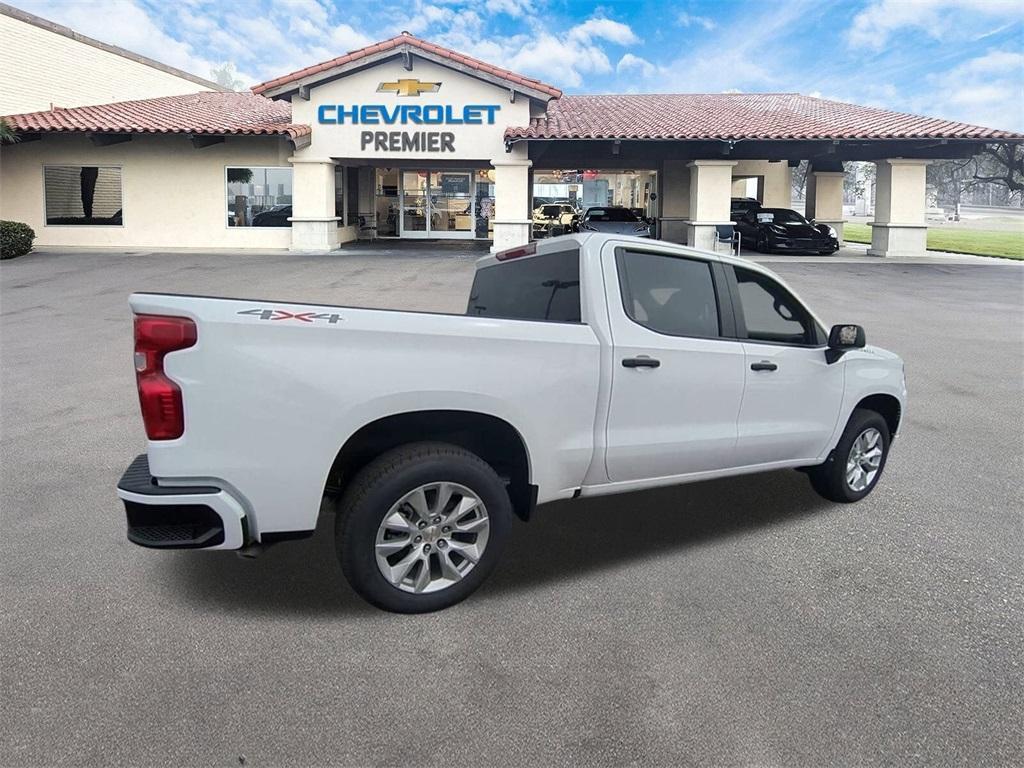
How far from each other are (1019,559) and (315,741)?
3.84 m

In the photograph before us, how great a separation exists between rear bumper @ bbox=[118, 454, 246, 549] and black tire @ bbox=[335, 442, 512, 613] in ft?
1.54

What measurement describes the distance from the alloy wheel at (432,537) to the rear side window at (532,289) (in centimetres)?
110

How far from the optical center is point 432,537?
382cm

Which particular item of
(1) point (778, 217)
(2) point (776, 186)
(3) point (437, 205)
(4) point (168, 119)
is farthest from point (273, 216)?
(2) point (776, 186)

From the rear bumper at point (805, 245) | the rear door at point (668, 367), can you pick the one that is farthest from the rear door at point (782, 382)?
the rear bumper at point (805, 245)

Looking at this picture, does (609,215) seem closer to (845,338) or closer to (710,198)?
(710,198)

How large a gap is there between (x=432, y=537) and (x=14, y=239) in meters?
23.4

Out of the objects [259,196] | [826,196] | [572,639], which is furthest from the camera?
[826,196]

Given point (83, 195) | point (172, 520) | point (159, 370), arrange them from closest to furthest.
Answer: point (159, 370) < point (172, 520) < point (83, 195)

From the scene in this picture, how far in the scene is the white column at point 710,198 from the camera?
2572 centimetres

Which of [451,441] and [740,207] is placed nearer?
[451,441]

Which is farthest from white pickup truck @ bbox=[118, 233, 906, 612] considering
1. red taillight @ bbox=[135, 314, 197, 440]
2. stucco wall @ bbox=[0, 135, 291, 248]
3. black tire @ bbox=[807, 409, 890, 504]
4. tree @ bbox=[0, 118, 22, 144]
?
tree @ bbox=[0, 118, 22, 144]

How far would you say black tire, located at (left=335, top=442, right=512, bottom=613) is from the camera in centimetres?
361

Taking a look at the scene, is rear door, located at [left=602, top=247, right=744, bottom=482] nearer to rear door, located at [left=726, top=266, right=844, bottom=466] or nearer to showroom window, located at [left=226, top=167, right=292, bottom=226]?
rear door, located at [left=726, top=266, right=844, bottom=466]
